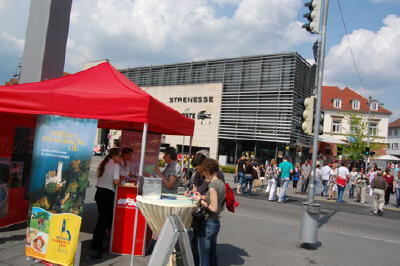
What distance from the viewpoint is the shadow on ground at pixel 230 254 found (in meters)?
5.73

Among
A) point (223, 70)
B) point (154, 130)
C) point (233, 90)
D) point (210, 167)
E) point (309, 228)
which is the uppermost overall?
point (223, 70)

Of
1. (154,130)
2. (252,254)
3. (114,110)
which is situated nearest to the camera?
(114,110)

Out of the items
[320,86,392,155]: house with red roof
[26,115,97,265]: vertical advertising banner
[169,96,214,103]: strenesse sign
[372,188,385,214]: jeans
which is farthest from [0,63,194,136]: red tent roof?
[320,86,392,155]: house with red roof

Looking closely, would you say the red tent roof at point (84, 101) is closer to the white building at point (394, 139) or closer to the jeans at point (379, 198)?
the jeans at point (379, 198)

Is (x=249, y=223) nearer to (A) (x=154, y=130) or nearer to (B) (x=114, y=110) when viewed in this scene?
(A) (x=154, y=130)

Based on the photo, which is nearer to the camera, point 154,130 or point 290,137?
point 154,130

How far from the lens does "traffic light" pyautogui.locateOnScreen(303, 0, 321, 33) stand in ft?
24.7

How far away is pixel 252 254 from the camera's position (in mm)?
6352

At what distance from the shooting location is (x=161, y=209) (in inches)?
171

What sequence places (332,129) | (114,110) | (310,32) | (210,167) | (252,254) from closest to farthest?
(210,167) → (114,110) → (252,254) → (310,32) → (332,129)

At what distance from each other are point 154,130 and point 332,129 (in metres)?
47.7

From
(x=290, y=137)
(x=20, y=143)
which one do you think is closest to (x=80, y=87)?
(x=20, y=143)

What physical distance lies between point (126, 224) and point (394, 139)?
7862 cm

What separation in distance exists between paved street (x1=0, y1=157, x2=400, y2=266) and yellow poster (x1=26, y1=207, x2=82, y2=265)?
0.31m
